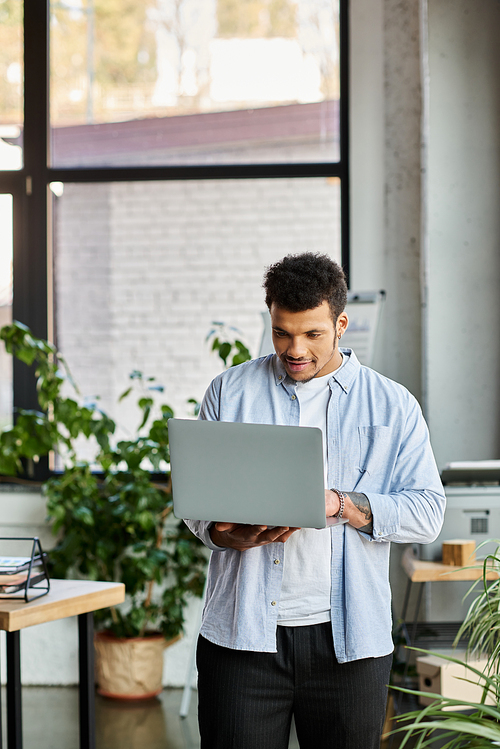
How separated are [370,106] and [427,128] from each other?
495 millimetres

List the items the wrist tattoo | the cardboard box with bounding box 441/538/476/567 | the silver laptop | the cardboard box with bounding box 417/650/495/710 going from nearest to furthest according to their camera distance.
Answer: the silver laptop, the wrist tattoo, the cardboard box with bounding box 417/650/495/710, the cardboard box with bounding box 441/538/476/567

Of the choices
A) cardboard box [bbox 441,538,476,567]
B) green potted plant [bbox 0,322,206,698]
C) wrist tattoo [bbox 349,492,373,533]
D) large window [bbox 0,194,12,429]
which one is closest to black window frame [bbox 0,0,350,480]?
large window [bbox 0,194,12,429]

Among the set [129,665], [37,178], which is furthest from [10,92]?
[129,665]

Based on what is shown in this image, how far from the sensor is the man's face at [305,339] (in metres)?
1.41

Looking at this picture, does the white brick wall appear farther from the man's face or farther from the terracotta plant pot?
the man's face

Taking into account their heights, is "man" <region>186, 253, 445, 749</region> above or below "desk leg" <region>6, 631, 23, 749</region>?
above

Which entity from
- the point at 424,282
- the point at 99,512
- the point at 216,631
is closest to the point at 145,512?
the point at 99,512

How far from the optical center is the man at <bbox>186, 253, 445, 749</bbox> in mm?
1387

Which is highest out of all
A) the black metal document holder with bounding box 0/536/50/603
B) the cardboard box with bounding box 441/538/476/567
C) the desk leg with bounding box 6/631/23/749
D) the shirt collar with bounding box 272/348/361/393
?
the shirt collar with bounding box 272/348/361/393

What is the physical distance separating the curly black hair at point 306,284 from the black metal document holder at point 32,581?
2.98 feet

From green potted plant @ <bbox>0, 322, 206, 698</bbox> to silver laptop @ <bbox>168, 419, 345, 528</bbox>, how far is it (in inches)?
72.9

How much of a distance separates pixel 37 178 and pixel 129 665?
2348 millimetres

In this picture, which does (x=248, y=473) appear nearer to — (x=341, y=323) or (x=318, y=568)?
(x=318, y=568)

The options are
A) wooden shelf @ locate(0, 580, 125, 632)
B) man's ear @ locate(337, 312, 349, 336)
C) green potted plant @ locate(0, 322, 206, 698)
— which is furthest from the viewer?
green potted plant @ locate(0, 322, 206, 698)
